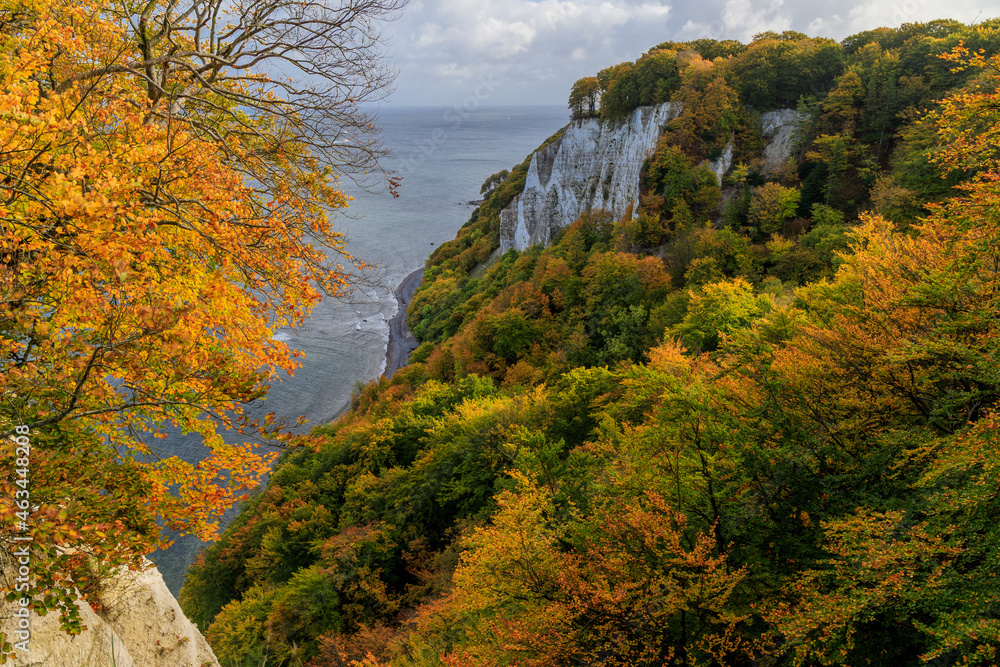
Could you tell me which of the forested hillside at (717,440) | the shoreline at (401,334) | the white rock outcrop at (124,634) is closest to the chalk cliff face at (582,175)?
the forested hillside at (717,440)

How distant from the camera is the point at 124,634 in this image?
6.29 metres

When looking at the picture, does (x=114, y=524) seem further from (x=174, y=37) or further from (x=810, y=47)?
(x=810, y=47)

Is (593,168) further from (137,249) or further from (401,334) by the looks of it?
(137,249)

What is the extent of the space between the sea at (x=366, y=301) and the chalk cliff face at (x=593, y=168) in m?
19.2

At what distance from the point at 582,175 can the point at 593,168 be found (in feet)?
5.35

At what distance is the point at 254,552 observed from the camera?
2638cm

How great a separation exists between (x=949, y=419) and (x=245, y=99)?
13.4 metres

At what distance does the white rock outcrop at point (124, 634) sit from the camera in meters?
4.91

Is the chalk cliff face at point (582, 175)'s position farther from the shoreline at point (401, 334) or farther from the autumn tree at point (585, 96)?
the shoreline at point (401, 334)

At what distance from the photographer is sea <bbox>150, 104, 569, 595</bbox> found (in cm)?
3736

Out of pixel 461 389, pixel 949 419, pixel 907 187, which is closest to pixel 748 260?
pixel 907 187

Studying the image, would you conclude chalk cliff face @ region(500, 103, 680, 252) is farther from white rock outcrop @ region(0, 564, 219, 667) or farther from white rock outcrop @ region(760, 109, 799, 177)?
white rock outcrop @ region(0, 564, 219, 667)

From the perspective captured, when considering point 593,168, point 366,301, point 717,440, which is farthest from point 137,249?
point 593,168

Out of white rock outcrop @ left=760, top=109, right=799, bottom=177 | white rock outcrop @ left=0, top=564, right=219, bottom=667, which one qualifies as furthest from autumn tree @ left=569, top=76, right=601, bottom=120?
white rock outcrop @ left=0, top=564, right=219, bottom=667
